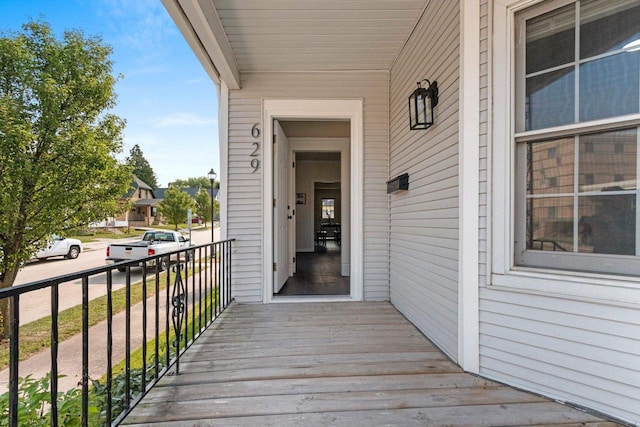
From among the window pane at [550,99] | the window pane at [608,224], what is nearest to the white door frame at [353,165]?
the window pane at [550,99]

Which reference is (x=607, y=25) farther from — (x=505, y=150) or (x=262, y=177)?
(x=262, y=177)

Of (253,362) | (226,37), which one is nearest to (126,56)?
(226,37)

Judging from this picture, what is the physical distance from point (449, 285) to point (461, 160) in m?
0.82

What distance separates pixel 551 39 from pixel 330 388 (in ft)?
7.31

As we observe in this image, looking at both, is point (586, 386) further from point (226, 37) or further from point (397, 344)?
point (226, 37)

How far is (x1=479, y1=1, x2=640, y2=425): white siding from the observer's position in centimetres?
146

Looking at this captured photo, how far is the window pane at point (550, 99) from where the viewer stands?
5.38ft

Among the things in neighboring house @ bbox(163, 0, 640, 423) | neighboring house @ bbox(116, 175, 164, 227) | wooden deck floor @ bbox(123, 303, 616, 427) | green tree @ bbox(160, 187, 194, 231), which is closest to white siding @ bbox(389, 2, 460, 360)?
neighboring house @ bbox(163, 0, 640, 423)

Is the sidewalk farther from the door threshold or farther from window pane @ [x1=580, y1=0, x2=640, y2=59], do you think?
window pane @ [x1=580, y1=0, x2=640, y2=59]

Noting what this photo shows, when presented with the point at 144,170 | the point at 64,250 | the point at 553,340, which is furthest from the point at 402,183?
the point at 144,170

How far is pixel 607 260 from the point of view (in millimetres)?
1541

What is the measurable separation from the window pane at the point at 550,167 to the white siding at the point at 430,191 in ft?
1.32

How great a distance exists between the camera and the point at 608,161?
1.53 meters

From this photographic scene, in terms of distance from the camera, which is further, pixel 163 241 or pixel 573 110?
pixel 163 241
